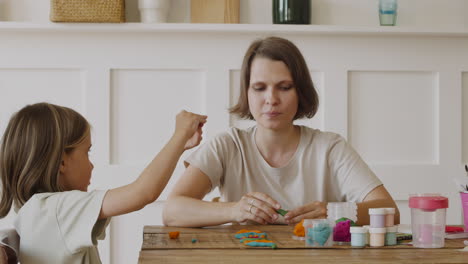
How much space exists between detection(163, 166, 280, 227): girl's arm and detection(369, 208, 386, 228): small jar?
0.32 m

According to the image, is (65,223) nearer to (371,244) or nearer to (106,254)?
(371,244)

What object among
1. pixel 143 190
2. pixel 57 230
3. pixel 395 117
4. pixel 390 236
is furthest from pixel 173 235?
pixel 395 117

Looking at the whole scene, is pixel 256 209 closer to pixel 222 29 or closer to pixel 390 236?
pixel 390 236

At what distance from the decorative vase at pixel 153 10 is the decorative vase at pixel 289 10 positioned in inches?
18.5

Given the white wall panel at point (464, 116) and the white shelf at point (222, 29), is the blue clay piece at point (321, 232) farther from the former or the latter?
the white wall panel at point (464, 116)

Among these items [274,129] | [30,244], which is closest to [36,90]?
[274,129]

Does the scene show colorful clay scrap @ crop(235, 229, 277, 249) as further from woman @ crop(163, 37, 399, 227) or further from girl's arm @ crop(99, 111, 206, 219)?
woman @ crop(163, 37, 399, 227)

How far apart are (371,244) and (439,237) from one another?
154mm

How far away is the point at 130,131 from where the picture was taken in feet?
10.3

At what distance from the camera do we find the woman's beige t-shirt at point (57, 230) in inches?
62.6

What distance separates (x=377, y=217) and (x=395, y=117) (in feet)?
5.53

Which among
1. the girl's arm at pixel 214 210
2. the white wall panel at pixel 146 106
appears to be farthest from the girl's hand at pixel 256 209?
the white wall panel at pixel 146 106

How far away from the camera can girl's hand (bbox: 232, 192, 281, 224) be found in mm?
1879

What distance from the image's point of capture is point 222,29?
3.05 metres
